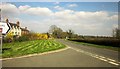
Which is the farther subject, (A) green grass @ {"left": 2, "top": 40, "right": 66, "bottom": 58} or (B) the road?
(A) green grass @ {"left": 2, "top": 40, "right": 66, "bottom": 58}

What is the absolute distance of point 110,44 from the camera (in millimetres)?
42000

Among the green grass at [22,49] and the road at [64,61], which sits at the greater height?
the road at [64,61]

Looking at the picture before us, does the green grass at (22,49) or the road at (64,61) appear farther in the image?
the green grass at (22,49)

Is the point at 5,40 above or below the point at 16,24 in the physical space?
below

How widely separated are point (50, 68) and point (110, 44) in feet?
110

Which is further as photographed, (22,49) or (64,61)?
(22,49)

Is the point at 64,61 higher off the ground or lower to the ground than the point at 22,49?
higher

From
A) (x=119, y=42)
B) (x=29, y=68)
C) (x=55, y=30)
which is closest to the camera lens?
(x=29, y=68)

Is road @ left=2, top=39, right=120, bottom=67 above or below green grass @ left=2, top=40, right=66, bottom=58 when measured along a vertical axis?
above

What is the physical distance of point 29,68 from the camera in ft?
34.1

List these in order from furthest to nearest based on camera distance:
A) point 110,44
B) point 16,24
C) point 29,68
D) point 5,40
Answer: point 16,24
point 5,40
point 110,44
point 29,68

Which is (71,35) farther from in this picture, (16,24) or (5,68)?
(5,68)

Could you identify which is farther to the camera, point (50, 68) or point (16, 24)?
point (16, 24)

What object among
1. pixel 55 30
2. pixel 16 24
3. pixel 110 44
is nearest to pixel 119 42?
pixel 110 44
